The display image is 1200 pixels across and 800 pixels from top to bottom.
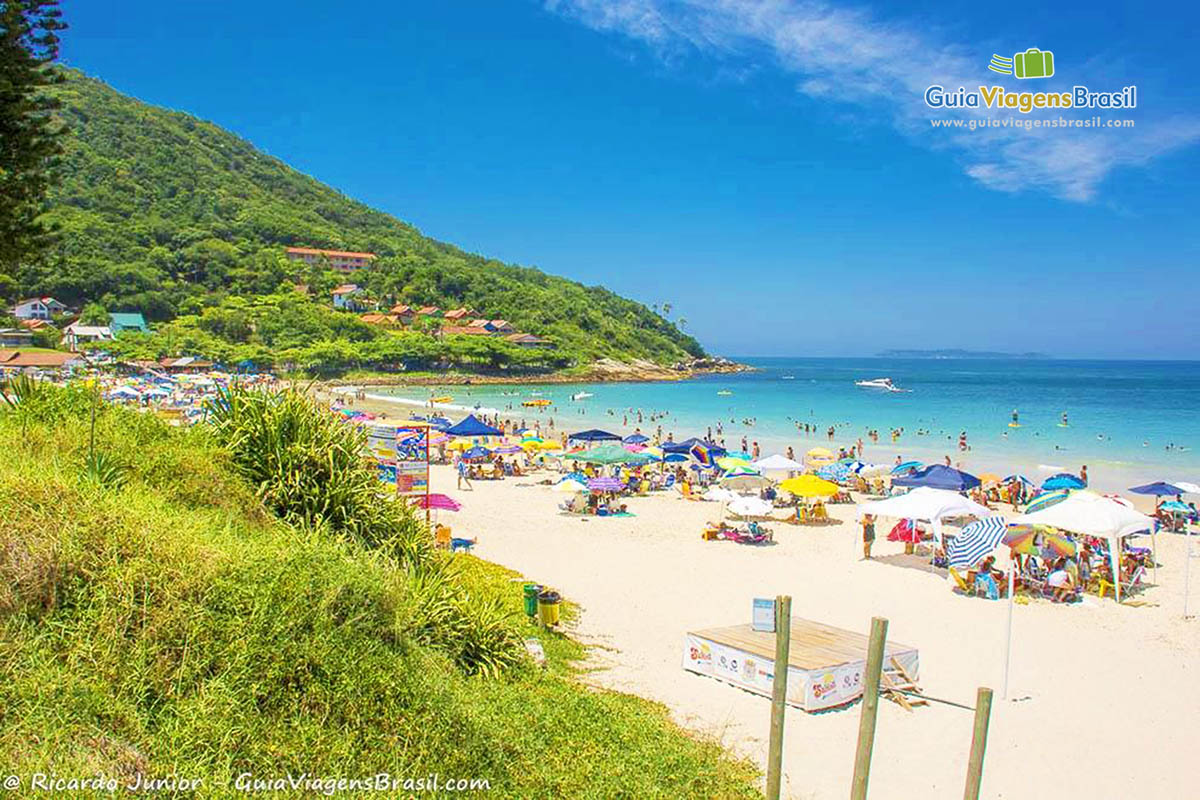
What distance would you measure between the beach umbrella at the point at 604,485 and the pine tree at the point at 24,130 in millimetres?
13501

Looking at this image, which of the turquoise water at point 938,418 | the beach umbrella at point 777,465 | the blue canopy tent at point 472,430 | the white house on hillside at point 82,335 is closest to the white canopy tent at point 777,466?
the beach umbrella at point 777,465

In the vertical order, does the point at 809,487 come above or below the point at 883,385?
above

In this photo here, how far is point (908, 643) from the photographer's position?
10.6 m

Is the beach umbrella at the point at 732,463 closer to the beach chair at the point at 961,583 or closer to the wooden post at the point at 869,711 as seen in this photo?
the beach chair at the point at 961,583

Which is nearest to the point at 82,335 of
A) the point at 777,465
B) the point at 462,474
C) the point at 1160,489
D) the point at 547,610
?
the point at 462,474

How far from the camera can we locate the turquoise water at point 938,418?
3572cm

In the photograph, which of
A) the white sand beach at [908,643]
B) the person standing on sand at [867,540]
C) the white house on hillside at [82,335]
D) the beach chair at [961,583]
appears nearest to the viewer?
the white sand beach at [908,643]

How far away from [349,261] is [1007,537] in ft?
407

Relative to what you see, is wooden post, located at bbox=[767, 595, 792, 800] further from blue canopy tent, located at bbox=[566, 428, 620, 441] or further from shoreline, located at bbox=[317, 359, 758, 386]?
shoreline, located at bbox=[317, 359, 758, 386]

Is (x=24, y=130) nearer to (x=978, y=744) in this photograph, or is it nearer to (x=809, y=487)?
(x=978, y=744)

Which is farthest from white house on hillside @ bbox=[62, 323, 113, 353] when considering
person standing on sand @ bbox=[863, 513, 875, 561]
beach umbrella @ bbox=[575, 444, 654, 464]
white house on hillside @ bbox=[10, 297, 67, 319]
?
person standing on sand @ bbox=[863, 513, 875, 561]

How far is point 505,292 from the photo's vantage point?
127812 mm

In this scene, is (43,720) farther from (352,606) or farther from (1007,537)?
(1007,537)

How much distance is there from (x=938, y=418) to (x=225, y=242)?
95.4 meters
